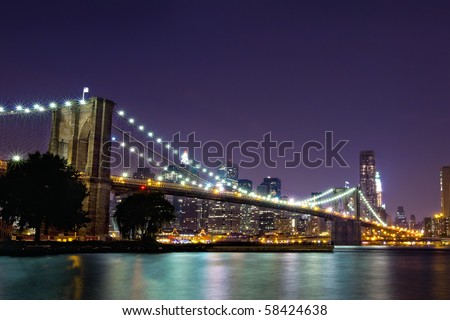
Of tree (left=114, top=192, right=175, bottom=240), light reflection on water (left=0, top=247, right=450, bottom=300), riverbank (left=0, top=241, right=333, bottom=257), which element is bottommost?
light reflection on water (left=0, top=247, right=450, bottom=300)

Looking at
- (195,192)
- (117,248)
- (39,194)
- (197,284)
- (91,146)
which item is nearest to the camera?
(197,284)

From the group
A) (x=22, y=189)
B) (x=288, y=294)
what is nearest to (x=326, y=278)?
(x=288, y=294)

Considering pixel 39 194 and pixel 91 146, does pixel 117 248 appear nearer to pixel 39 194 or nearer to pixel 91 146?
pixel 39 194

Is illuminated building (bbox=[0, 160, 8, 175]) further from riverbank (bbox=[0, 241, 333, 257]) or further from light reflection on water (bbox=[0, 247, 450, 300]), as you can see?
light reflection on water (bbox=[0, 247, 450, 300])

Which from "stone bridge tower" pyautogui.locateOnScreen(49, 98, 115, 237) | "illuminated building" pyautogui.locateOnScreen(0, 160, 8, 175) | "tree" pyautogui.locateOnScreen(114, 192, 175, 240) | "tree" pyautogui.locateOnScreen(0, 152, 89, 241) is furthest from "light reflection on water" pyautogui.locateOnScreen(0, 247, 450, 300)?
"stone bridge tower" pyautogui.locateOnScreen(49, 98, 115, 237)

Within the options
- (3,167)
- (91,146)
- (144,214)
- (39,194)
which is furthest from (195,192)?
(39,194)

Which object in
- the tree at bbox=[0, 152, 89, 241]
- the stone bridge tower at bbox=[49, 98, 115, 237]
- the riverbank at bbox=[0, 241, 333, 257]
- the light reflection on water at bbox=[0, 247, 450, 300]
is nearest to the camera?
the light reflection on water at bbox=[0, 247, 450, 300]
